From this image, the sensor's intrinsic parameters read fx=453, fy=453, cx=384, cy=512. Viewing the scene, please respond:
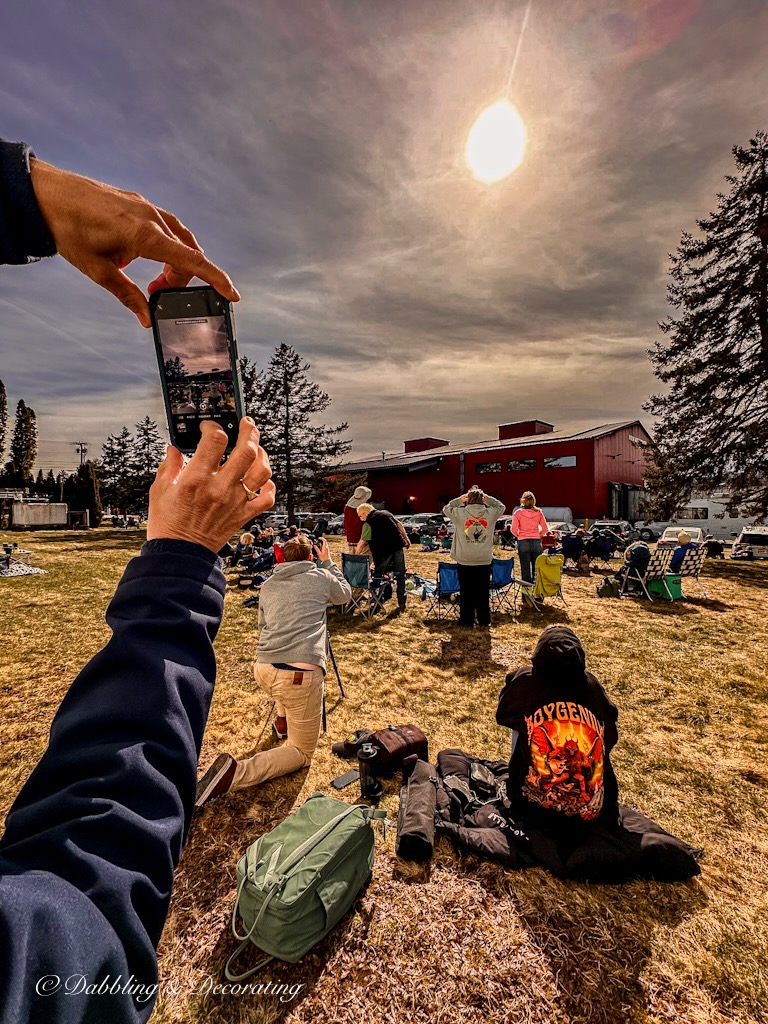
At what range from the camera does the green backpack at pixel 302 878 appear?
253cm

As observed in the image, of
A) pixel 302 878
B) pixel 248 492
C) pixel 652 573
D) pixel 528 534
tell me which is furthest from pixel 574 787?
pixel 652 573

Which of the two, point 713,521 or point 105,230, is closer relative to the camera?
point 105,230

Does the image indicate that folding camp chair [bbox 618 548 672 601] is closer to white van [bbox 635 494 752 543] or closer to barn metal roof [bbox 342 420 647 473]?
white van [bbox 635 494 752 543]

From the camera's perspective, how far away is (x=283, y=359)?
108 ft

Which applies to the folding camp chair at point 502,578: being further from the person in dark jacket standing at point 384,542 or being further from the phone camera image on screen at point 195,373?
the phone camera image on screen at point 195,373

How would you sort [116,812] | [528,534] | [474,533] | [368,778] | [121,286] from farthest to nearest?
[528,534]
[474,533]
[368,778]
[121,286]
[116,812]

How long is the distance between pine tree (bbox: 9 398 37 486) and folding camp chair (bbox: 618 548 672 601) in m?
62.1

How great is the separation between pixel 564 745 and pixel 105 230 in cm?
376

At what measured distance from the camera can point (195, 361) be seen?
66.4 inches

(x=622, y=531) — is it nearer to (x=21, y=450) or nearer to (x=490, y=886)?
(x=490, y=886)

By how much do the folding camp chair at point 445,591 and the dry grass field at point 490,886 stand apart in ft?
7.02

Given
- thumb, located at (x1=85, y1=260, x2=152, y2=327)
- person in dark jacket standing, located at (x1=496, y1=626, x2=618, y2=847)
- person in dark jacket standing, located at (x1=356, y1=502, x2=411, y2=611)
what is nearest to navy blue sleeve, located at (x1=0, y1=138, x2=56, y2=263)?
thumb, located at (x1=85, y1=260, x2=152, y2=327)

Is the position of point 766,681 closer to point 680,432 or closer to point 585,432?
point 680,432

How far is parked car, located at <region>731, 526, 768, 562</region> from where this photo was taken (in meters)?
19.7
